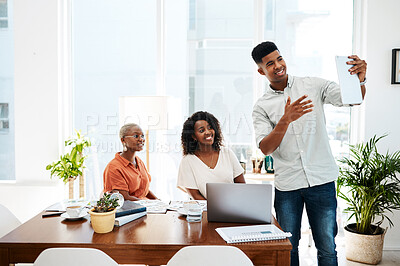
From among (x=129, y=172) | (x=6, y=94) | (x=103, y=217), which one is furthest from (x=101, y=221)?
(x=6, y=94)

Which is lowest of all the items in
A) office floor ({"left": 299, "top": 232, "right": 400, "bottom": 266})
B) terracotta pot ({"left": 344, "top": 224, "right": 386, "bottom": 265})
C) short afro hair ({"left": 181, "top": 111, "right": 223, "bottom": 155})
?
office floor ({"left": 299, "top": 232, "right": 400, "bottom": 266})

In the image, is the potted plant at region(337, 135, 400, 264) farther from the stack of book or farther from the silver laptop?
the stack of book

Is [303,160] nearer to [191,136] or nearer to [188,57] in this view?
[191,136]

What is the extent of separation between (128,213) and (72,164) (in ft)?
5.92

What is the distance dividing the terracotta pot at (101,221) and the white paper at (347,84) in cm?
128

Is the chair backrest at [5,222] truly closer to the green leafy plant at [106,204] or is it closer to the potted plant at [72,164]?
the green leafy plant at [106,204]

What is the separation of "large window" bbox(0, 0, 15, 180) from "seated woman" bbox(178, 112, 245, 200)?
6.97ft

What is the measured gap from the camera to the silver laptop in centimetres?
185

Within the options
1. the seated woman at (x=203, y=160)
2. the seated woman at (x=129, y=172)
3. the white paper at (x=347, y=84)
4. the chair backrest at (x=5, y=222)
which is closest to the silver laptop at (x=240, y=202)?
the white paper at (x=347, y=84)

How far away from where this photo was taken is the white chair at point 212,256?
141 cm

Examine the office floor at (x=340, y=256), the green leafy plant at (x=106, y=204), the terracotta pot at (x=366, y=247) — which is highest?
the green leafy plant at (x=106, y=204)

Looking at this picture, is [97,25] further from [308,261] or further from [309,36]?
[308,261]

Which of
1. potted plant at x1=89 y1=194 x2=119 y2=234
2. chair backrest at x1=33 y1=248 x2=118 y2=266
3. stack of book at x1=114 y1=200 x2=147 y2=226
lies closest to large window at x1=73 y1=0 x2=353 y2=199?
stack of book at x1=114 y1=200 x2=147 y2=226

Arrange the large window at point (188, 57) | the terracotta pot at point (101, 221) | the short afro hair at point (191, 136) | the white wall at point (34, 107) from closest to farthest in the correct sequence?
the terracotta pot at point (101, 221) → the short afro hair at point (191, 136) → the white wall at point (34, 107) → the large window at point (188, 57)
